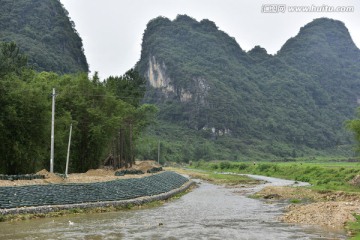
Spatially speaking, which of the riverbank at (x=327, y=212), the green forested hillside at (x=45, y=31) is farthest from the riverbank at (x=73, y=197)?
the green forested hillside at (x=45, y=31)

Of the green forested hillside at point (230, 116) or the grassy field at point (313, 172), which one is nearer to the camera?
the grassy field at point (313, 172)

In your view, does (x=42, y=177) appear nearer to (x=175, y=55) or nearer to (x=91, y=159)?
(x=91, y=159)

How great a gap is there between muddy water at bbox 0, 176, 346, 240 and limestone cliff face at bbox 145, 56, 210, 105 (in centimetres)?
14222

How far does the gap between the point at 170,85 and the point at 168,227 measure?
162559 millimetres

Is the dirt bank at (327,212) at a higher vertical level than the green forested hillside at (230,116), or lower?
lower

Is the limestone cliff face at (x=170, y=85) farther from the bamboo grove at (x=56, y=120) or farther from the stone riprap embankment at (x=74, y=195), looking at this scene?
the stone riprap embankment at (x=74, y=195)

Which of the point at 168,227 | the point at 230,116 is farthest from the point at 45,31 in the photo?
the point at 168,227

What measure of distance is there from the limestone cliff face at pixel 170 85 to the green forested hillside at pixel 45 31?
153ft

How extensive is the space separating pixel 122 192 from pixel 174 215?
550 cm

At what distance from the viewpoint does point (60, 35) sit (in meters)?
132

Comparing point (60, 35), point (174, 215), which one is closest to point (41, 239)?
point (174, 215)

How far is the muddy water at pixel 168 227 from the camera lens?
1717cm

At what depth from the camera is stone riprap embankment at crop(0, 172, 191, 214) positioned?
842 inches

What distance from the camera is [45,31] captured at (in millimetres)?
132125
